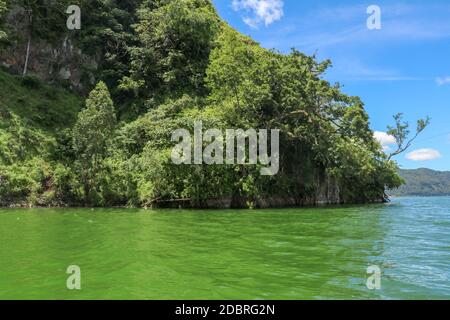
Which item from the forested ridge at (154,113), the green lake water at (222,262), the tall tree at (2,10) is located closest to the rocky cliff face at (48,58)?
the forested ridge at (154,113)

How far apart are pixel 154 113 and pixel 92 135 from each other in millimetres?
9338

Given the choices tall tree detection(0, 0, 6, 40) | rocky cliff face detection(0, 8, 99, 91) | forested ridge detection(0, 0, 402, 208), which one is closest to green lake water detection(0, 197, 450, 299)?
forested ridge detection(0, 0, 402, 208)

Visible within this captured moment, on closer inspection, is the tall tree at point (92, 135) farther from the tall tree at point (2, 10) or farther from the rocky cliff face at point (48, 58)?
the rocky cliff face at point (48, 58)

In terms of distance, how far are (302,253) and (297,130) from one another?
2917 cm

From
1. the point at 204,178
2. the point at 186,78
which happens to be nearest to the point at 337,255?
the point at 204,178

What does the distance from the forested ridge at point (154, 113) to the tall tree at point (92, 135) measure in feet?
A: 0.30

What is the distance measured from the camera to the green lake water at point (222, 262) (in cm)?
786

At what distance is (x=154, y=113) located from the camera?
43750 mm

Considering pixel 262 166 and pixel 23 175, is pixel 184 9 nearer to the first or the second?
pixel 262 166

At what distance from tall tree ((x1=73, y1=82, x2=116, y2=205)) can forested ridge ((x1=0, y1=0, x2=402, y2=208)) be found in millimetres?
90

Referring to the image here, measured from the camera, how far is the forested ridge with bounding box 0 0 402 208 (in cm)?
3562

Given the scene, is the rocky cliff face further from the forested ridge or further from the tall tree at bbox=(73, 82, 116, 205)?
the tall tree at bbox=(73, 82, 116, 205)

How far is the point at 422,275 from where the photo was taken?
30.9 ft

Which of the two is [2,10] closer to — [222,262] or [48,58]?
[48,58]
